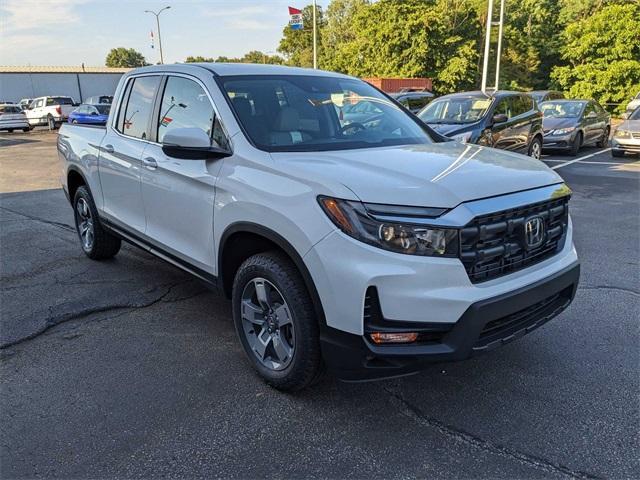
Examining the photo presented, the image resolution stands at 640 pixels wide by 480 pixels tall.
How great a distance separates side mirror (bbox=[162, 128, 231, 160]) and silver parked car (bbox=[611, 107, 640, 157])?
1321 cm

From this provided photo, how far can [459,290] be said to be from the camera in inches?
97.8

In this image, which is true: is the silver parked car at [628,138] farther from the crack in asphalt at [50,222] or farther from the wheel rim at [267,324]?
the wheel rim at [267,324]

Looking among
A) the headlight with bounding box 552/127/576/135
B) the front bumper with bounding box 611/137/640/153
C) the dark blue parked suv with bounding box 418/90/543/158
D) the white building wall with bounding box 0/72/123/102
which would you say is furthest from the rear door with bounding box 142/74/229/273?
the white building wall with bounding box 0/72/123/102

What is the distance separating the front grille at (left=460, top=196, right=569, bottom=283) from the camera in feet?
8.33

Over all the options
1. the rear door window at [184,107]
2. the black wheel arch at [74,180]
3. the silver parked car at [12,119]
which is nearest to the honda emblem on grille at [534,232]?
the rear door window at [184,107]

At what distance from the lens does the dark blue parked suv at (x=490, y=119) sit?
995 cm

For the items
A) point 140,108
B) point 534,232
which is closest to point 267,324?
point 534,232

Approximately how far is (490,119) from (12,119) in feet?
89.5

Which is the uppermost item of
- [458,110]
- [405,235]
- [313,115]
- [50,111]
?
[313,115]

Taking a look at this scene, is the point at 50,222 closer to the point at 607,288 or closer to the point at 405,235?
the point at 405,235

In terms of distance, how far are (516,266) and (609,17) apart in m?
33.9

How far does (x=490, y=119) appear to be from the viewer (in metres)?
10.2

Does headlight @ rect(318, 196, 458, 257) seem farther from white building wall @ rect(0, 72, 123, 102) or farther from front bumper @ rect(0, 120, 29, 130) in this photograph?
white building wall @ rect(0, 72, 123, 102)

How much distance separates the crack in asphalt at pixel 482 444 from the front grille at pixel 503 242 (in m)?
0.83
